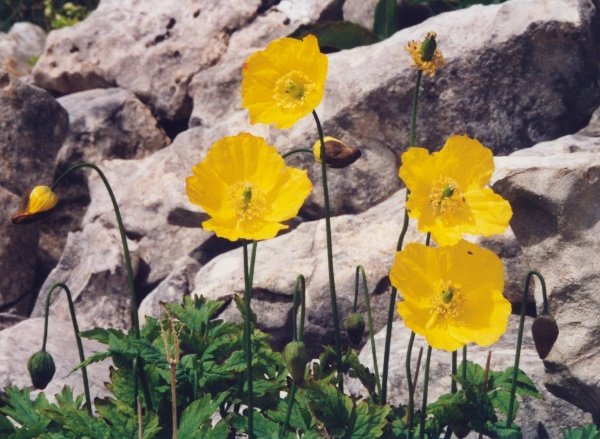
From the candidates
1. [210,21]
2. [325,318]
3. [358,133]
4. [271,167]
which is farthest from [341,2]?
[271,167]

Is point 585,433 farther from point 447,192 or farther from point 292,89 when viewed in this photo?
point 292,89

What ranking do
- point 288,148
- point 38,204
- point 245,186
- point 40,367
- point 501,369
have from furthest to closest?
A: point 288,148
point 501,369
point 40,367
point 38,204
point 245,186

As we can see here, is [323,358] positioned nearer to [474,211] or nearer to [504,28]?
[474,211]

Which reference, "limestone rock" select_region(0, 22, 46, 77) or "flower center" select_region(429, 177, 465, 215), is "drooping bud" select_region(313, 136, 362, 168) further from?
"limestone rock" select_region(0, 22, 46, 77)

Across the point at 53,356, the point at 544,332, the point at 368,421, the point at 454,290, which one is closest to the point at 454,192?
the point at 454,290

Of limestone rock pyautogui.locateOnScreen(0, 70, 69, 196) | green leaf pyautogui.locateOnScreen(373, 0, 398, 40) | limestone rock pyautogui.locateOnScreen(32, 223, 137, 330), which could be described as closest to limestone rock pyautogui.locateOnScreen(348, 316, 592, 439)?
limestone rock pyautogui.locateOnScreen(32, 223, 137, 330)

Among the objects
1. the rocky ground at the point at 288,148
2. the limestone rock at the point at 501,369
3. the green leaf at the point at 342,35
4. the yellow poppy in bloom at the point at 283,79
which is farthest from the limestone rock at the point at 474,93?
the yellow poppy in bloom at the point at 283,79

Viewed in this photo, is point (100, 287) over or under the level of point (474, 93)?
under
